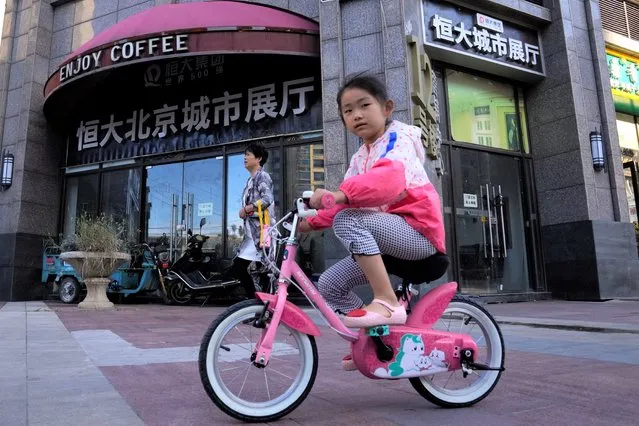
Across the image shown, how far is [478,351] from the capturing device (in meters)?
2.39

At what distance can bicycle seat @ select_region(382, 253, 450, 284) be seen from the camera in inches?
92.0

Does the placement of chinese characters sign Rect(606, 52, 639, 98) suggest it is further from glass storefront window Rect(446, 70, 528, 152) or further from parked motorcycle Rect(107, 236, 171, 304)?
parked motorcycle Rect(107, 236, 171, 304)

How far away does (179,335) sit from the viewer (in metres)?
4.85

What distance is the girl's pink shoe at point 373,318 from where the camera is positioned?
6.95ft

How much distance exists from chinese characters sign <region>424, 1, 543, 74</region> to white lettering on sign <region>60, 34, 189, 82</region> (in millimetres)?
3918

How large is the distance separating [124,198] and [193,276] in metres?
3.28

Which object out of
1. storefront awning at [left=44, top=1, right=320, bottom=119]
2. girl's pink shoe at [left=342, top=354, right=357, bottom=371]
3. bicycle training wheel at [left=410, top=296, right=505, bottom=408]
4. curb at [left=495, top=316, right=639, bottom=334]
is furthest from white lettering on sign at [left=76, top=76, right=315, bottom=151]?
girl's pink shoe at [left=342, top=354, right=357, bottom=371]

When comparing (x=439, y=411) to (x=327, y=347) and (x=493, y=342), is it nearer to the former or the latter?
(x=493, y=342)

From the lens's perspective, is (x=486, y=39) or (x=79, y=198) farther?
(x=79, y=198)

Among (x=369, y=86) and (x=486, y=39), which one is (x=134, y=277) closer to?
(x=486, y=39)

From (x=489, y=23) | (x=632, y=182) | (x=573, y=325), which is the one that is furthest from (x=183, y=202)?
(x=632, y=182)

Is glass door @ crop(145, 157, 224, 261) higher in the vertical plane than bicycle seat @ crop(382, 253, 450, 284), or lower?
higher

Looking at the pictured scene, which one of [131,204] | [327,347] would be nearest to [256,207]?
[327,347]

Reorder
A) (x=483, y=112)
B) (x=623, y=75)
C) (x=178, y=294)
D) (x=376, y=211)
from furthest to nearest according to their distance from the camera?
1. (x=623, y=75)
2. (x=483, y=112)
3. (x=178, y=294)
4. (x=376, y=211)
